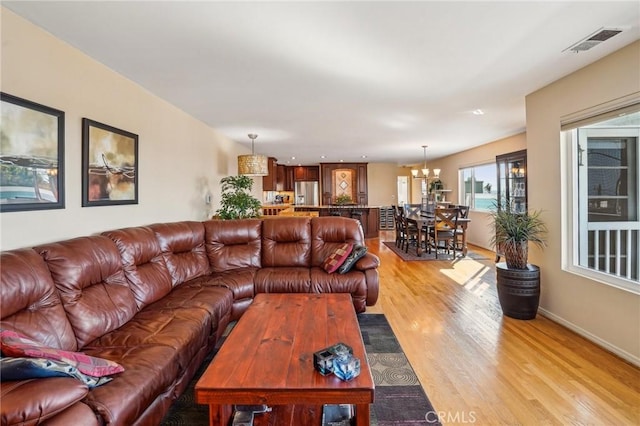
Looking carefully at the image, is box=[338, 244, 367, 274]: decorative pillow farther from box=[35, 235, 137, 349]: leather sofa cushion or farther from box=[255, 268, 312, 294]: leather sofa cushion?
box=[35, 235, 137, 349]: leather sofa cushion

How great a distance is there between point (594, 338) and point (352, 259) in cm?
226

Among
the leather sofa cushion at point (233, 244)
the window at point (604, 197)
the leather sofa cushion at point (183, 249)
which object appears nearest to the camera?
the window at point (604, 197)

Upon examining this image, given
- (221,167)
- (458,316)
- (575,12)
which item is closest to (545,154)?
(575,12)

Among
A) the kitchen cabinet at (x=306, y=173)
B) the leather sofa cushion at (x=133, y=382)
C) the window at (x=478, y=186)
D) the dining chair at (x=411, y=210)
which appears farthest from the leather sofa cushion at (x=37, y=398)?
the kitchen cabinet at (x=306, y=173)

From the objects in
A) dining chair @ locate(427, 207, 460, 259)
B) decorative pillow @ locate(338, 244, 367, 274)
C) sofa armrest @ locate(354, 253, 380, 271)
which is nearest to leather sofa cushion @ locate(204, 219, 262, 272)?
decorative pillow @ locate(338, 244, 367, 274)

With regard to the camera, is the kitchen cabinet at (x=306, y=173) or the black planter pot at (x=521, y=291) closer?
the black planter pot at (x=521, y=291)

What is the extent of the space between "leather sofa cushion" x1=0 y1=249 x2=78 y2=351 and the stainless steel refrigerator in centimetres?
971

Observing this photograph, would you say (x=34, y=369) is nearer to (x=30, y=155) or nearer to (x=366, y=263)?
(x=30, y=155)

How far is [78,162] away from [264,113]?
7.76 feet

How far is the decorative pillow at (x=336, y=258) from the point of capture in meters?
3.47

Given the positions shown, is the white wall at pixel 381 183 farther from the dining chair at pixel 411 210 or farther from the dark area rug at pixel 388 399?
the dark area rug at pixel 388 399

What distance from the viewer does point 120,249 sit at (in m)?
2.51

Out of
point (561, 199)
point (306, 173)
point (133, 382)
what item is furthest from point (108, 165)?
point (306, 173)

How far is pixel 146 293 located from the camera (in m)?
2.58
